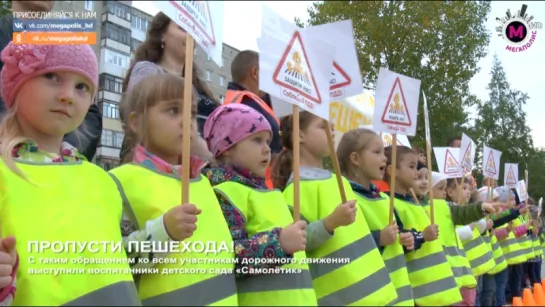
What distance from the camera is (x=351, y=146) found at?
405 cm

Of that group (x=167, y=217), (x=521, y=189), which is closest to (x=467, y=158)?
(x=521, y=189)

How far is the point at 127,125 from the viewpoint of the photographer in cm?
259

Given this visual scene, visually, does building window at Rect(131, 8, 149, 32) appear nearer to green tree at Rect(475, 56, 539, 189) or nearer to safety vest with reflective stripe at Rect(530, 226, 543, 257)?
green tree at Rect(475, 56, 539, 189)

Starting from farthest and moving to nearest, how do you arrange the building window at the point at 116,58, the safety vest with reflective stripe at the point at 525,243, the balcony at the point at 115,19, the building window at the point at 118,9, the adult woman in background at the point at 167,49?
the building window at the point at 118,9
the balcony at the point at 115,19
the building window at the point at 116,58
the safety vest with reflective stripe at the point at 525,243
the adult woman in background at the point at 167,49

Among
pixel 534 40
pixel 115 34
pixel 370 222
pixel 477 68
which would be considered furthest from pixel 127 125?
pixel 115 34

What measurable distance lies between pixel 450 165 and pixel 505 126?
9.78 ft

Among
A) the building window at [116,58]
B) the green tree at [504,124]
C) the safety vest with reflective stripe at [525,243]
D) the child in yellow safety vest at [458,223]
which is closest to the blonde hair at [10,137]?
the child in yellow safety vest at [458,223]

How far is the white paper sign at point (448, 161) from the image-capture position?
664 centimetres

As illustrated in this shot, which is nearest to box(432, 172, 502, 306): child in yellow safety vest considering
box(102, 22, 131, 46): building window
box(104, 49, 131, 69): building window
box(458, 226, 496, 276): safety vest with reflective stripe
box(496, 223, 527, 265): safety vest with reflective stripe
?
box(458, 226, 496, 276): safety vest with reflective stripe

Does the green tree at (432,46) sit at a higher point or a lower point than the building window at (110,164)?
higher

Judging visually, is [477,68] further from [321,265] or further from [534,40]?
[321,265]

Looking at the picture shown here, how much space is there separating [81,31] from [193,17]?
405 millimetres

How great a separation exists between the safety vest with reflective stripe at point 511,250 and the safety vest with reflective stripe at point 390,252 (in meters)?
5.97

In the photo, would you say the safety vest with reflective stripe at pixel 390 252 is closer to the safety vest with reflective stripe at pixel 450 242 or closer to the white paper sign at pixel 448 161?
the safety vest with reflective stripe at pixel 450 242
